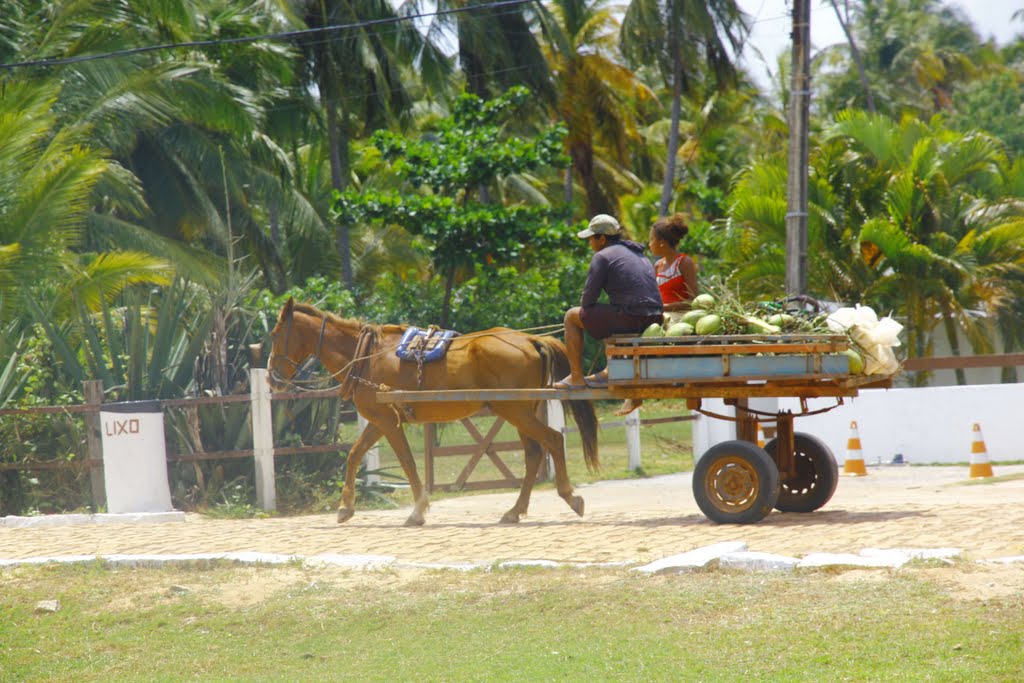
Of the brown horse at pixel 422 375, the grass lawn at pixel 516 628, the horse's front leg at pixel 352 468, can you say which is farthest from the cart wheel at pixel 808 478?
the horse's front leg at pixel 352 468

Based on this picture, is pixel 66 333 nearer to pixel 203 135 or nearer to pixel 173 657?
pixel 173 657

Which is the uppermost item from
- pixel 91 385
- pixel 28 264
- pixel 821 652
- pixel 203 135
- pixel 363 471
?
pixel 203 135

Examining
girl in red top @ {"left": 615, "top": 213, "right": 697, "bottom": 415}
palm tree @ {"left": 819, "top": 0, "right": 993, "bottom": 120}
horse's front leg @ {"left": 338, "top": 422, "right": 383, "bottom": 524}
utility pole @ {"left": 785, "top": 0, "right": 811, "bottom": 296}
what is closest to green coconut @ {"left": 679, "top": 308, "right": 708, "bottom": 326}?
girl in red top @ {"left": 615, "top": 213, "right": 697, "bottom": 415}

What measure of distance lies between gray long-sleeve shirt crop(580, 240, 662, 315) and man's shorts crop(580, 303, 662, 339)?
0.15 feet

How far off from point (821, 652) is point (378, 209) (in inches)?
612

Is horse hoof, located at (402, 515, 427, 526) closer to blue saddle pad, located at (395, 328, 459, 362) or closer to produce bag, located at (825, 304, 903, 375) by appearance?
blue saddle pad, located at (395, 328, 459, 362)

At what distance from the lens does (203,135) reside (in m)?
25.5

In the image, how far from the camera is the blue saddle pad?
37.2 ft

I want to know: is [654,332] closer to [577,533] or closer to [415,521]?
[577,533]

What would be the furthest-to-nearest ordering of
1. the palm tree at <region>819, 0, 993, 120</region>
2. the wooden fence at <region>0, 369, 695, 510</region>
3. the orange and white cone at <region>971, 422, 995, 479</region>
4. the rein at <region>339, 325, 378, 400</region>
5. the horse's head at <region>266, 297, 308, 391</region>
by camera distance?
1. the palm tree at <region>819, 0, 993, 120</region>
2. the orange and white cone at <region>971, 422, 995, 479</region>
3. the wooden fence at <region>0, 369, 695, 510</region>
4. the horse's head at <region>266, 297, 308, 391</region>
5. the rein at <region>339, 325, 378, 400</region>

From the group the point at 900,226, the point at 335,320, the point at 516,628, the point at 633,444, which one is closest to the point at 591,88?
the point at 900,226

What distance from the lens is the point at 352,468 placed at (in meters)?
11.5

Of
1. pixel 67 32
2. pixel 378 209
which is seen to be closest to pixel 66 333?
pixel 378 209

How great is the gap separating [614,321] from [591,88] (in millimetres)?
24320
